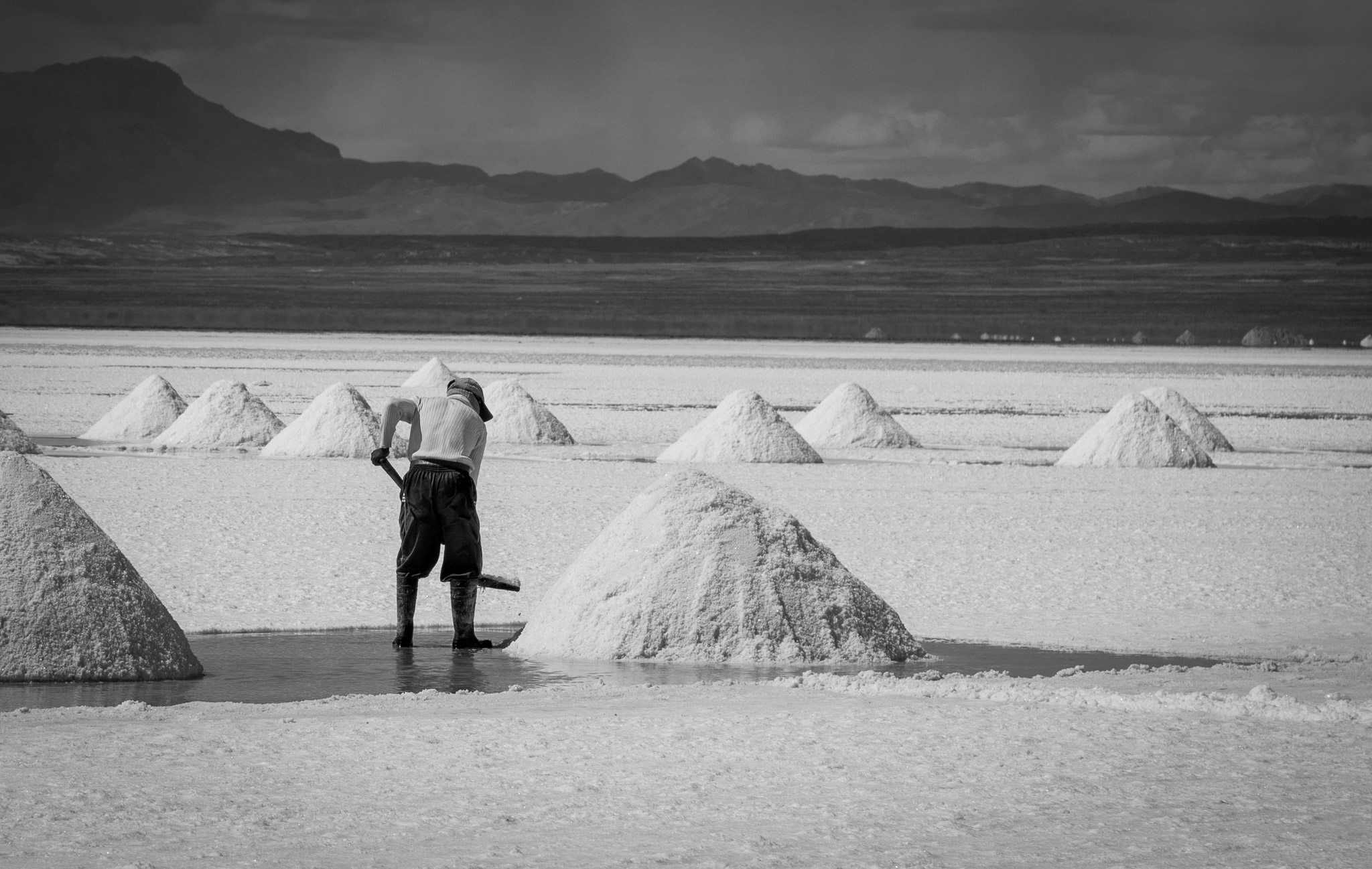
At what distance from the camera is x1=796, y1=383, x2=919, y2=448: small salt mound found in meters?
21.0

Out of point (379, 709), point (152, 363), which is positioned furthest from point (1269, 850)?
point (152, 363)

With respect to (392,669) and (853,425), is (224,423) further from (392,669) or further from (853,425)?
(392,669)

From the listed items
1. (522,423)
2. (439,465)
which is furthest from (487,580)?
(522,423)

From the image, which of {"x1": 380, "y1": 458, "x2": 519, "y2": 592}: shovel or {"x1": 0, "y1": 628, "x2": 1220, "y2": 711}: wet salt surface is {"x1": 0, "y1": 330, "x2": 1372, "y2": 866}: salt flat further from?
{"x1": 380, "y1": 458, "x2": 519, "y2": 592}: shovel

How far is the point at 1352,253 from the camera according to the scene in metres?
182

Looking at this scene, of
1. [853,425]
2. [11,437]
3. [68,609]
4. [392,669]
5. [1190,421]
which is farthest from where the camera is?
[853,425]

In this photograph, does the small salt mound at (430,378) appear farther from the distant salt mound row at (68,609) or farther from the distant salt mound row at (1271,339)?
the distant salt mound row at (1271,339)

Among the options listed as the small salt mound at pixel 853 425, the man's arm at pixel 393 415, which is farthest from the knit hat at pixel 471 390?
the small salt mound at pixel 853 425

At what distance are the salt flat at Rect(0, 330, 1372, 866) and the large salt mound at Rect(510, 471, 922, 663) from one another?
2.46 feet

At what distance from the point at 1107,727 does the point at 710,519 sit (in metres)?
2.28

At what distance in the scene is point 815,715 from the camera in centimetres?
668

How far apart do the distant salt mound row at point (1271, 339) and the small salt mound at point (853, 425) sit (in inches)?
1609

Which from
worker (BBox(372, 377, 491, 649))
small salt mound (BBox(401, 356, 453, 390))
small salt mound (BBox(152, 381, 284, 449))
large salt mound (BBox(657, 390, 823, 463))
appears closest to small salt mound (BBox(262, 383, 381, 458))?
small salt mound (BBox(152, 381, 284, 449))

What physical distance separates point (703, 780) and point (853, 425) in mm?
15507
